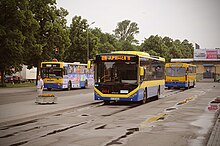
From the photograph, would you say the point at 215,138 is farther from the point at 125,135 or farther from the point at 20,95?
the point at 20,95

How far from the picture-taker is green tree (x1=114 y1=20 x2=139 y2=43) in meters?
141

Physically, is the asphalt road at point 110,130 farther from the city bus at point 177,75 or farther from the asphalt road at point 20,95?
the city bus at point 177,75

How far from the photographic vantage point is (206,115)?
1855 cm

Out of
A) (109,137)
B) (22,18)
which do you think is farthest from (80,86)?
(109,137)

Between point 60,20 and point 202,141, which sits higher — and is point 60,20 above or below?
above

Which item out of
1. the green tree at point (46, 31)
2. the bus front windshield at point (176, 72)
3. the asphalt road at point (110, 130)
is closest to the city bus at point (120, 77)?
the asphalt road at point (110, 130)

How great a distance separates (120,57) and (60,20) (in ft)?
121

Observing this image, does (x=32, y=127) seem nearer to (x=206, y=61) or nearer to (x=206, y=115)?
(x=206, y=115)

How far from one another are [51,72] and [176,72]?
567 inches

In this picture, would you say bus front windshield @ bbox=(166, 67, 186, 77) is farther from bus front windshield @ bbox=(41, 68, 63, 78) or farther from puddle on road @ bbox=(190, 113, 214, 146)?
puddle on road @ bbox=(190, 113, 214, 146)

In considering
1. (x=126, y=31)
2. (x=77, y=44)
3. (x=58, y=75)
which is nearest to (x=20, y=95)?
(x=58, y=75)

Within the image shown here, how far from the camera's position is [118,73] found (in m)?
24.1

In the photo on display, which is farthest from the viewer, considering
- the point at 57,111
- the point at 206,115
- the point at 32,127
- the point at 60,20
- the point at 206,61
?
the point at 206,61

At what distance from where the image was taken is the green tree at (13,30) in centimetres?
4638
